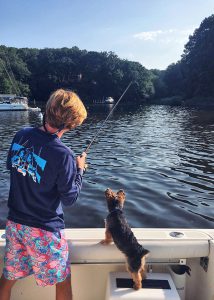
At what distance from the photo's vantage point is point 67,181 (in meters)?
2.79

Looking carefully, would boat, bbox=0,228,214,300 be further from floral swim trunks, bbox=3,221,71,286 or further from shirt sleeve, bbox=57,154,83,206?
shirt sleeve, bbox=57,154,83,206

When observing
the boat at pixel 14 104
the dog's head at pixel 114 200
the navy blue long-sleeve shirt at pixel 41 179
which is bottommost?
the boat at pixel 14 104

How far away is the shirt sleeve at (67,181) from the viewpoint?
2.76 metres

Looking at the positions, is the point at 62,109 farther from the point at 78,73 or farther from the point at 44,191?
the point at 78,73

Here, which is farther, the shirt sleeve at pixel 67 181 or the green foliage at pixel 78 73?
the green foliage at pixel 78 73

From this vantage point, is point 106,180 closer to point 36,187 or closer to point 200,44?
point 36,187

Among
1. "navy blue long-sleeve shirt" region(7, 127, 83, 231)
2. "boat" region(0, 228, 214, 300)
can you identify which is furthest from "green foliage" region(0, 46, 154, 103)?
"navy blue long-sleeve shirt" region(7, 127, 83, 231)

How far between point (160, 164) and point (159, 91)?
325ft

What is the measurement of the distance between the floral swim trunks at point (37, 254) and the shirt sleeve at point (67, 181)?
342 millimetres

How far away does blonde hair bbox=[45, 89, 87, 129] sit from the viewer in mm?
2799

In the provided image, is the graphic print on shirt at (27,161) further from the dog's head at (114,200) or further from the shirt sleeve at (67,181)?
the dog's head at (114,200)

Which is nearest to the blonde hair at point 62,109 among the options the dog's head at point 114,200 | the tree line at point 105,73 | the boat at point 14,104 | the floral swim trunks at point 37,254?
the floral swim trunks at point 37,254

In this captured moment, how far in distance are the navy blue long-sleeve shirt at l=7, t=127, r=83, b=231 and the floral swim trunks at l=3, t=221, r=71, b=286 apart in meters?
0.07

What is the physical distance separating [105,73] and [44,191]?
111138 millimetres
